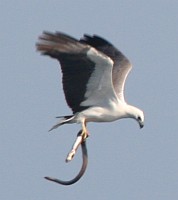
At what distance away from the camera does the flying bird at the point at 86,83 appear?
15.3m

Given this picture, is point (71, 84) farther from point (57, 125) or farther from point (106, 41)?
point (106, 41)

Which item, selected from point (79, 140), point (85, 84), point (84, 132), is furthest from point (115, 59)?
point (79, 140)

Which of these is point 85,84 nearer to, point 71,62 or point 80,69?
point 80,69

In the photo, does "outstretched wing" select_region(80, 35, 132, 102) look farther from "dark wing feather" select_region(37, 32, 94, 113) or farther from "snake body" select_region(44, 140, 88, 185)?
"snake body" select_region(44, 140, 88, 185)

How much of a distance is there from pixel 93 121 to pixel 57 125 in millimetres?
693

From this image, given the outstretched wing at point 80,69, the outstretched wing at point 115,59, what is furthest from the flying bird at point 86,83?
the outstretched wing at point 115,59

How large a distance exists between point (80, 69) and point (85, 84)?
43cm

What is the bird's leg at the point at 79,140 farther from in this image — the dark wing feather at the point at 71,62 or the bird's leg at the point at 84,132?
the dark wing feather at the point at 71,62

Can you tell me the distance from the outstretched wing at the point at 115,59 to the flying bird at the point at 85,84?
0.39 m

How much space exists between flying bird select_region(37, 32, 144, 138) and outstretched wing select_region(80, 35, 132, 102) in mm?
387

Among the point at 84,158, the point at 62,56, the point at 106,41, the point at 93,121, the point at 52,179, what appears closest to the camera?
the point at 52,179

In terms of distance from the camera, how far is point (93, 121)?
54.9 feet

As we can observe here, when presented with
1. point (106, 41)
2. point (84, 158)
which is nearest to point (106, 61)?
point (84, 158)

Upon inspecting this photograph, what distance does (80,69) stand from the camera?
16.2m
